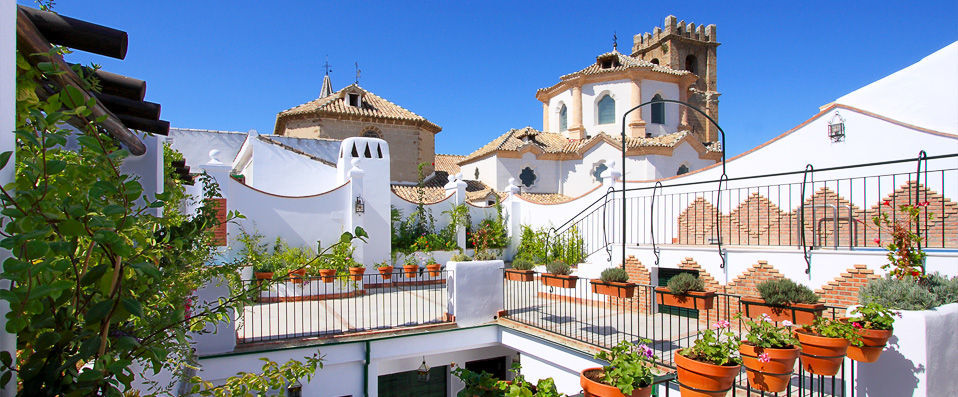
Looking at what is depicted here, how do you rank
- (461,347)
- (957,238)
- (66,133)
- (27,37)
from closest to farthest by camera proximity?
(66,133) < (27,37) < (957,238) < (461,347)

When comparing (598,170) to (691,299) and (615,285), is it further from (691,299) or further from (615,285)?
(691,299)

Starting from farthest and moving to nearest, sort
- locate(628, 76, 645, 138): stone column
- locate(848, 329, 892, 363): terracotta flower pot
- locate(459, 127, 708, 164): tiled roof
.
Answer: locate(628, 76, 645, 138): stone column → locate(459, 127, 708, 164): tiled roof → locate(848, 329, 892, 363): terracotta flower pot

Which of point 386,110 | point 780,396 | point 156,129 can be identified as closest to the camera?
point 156,129

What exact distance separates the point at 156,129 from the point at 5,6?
2.91 m

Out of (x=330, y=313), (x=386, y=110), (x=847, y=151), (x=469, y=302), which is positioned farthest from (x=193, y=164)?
(x=847, y=151)

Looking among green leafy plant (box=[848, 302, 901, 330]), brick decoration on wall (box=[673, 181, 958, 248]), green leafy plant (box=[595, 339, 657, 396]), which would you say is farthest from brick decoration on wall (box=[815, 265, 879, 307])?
green leafy plant (box=[595, 339, 657, 396])

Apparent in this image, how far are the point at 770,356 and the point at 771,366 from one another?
91 mm

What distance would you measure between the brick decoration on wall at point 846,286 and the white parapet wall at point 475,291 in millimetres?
4858

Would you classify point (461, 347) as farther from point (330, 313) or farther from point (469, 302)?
point (330, 313)

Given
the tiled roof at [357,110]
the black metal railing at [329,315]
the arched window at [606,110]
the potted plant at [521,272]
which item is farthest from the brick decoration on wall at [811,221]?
the tiled roof at [357,110]

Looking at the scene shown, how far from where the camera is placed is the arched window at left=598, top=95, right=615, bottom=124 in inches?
982

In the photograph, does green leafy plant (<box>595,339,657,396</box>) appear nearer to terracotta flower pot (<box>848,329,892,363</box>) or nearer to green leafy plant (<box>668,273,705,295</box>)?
terracotta flower pot (<box>848,329,892,363</box>)

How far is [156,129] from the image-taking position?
4.03m

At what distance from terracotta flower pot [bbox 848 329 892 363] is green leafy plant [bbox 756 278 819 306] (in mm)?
1398
